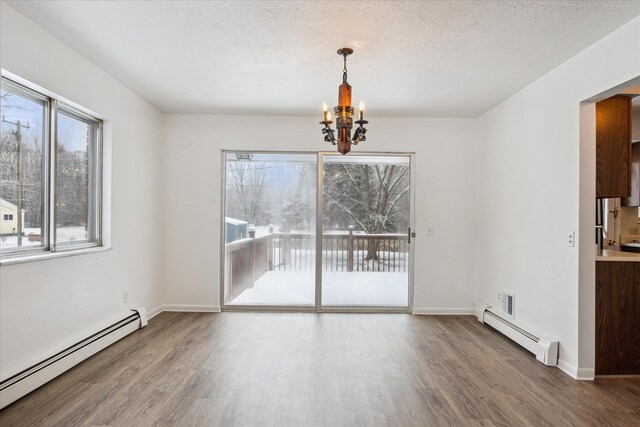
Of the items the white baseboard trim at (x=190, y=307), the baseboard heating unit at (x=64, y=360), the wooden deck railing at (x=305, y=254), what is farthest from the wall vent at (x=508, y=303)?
the baseboard heating unit at (x=64, y=360)

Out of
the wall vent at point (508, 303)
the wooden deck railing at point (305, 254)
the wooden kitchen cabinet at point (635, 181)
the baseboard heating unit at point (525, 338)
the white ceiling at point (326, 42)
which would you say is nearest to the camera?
the white ceiling at point (326, 42)

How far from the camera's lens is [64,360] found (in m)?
2.85

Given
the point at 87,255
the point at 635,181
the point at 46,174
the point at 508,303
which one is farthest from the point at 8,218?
the point at 635,181

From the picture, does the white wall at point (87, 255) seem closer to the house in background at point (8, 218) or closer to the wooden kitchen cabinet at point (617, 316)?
the house in background at point (8, 218)

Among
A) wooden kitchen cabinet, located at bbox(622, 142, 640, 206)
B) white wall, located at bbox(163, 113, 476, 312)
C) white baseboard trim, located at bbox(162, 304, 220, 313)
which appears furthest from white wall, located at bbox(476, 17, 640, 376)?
white baseboard trim, located at bbox(162, 304, 220, 313)

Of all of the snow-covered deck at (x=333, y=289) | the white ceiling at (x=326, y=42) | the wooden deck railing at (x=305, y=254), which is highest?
the white ceiling at (x=326, y=42)

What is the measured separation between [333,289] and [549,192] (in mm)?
2744

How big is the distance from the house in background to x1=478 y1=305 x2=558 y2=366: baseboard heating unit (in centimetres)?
425

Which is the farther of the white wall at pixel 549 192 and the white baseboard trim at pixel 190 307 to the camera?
the white baseboard trim at pixel 190 307

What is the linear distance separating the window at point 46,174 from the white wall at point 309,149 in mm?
1299

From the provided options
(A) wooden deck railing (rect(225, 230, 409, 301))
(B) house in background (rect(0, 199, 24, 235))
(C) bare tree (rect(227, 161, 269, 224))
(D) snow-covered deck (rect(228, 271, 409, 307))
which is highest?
(C) bare tree (rect(227, 161, 269, 224))

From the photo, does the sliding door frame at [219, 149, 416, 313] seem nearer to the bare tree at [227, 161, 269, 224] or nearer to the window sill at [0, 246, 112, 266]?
the bare tree at [227, 161, 269, 224]

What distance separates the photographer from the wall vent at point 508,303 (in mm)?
3889

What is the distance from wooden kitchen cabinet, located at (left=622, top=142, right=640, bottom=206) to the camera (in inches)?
169
